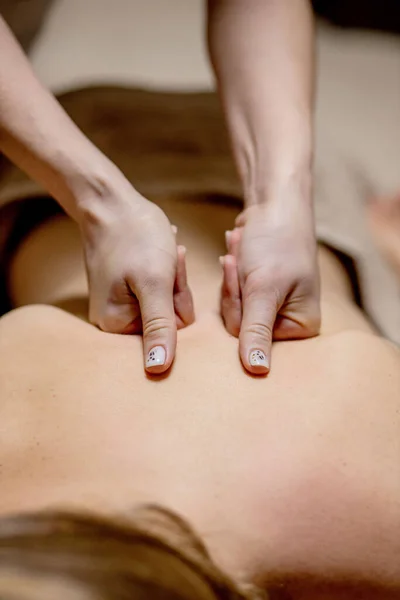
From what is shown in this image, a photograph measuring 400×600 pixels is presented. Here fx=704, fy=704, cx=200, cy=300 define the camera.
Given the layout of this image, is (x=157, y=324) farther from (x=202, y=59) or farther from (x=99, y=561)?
(x=202, y=59)

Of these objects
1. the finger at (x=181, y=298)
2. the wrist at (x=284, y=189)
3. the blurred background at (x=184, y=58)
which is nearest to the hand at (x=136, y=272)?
the finger at (x=181, y=298)

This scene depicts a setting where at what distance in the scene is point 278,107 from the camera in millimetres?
1027

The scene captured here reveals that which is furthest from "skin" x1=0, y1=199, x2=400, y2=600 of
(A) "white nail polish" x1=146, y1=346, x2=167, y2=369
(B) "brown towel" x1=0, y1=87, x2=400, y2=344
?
(B) "brown towel" x1=0, y1=87, x2=400, y2=344

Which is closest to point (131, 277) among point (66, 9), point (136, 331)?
point (136, 331)

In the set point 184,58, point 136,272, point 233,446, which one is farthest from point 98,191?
point 184,58

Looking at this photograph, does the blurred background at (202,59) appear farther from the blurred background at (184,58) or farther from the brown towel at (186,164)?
the brown towel at (186,164)

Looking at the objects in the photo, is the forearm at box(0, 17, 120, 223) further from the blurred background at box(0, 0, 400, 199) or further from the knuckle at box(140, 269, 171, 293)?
the blurred background at box(0, 0, 400, 199)

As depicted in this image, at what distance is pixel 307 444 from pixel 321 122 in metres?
1.08

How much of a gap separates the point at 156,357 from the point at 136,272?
0.12 meters

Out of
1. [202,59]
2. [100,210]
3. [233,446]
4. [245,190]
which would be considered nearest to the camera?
[233,446]

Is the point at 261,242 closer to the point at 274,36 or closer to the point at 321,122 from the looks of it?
the point at 274,36

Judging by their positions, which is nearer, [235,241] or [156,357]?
[156,357]

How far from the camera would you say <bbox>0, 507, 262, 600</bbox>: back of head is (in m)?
0.48

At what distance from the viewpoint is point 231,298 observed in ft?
2.88
